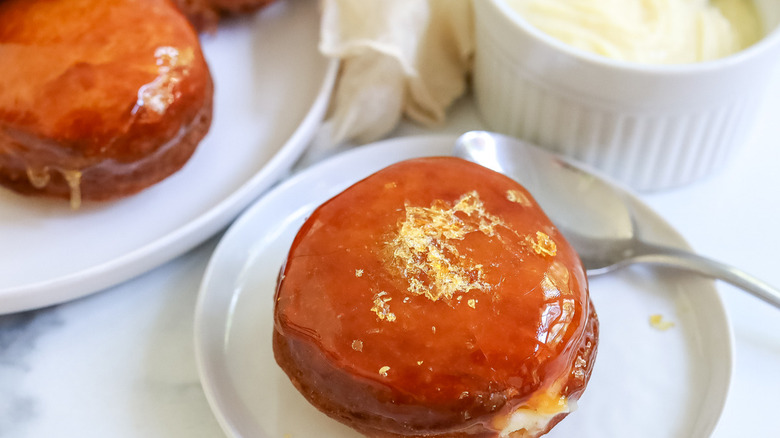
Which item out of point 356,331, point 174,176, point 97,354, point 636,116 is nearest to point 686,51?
point 636,116

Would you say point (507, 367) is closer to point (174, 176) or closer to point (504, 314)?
point (504, 314)

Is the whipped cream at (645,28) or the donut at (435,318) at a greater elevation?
the whipped cream at (645,28)

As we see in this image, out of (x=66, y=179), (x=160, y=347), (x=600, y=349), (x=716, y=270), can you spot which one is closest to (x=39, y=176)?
(x=66, y=179)

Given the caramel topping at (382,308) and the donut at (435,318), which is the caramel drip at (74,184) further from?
the caramel topping at (382,308)

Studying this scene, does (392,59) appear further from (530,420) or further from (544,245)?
(530,420)

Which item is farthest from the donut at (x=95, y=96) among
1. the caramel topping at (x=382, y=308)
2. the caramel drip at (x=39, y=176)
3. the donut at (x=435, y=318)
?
the caramel topping at (x=382, y=308)

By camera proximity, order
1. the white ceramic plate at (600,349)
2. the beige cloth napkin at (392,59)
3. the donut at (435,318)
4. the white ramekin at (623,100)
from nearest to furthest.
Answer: the donut at (435,318) → the white ceramic plate at (600,349) → the white ramekin at (623,100) → the beige cloth napkin at (392,59)
